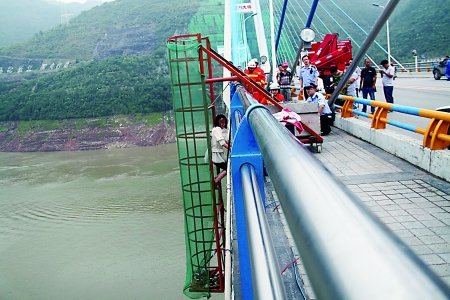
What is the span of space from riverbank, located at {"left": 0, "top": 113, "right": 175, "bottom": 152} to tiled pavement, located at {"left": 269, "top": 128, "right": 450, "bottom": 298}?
3026 centimetres

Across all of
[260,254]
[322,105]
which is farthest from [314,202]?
[322,105]

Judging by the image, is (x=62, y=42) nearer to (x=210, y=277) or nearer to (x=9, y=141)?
(x=9, y=141)

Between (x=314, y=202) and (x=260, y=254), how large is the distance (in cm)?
63

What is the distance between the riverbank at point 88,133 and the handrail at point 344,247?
3430cm

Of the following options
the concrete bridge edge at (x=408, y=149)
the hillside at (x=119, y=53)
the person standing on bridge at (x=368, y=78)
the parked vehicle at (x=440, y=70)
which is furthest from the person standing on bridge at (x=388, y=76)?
the hillside at (x=119, y=53)

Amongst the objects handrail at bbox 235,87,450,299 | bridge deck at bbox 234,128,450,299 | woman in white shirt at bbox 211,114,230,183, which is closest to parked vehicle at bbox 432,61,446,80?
bridge deck at bbox 234,128,450,299

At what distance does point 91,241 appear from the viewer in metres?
15.7

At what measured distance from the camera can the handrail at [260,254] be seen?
87cm

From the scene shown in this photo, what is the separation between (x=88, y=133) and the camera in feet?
121

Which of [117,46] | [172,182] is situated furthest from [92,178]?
[117,46]

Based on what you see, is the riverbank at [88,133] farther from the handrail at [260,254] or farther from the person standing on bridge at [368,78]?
the handrail at [260,254]

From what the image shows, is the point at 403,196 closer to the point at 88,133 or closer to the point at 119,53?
the point at 88,133

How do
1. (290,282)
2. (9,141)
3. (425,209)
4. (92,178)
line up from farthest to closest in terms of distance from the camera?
1. (9,141)
2. (92,178)
3. (425,209)
4. (290,282)

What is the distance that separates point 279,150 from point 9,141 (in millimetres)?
42366
